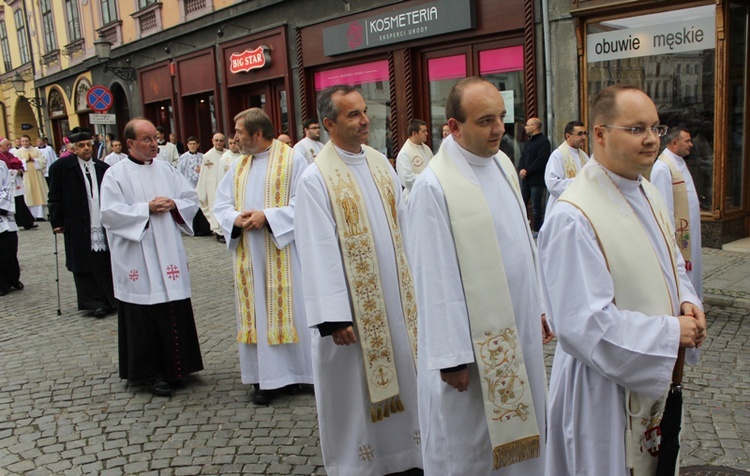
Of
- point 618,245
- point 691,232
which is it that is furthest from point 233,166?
point 691,232

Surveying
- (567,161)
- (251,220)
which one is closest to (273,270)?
(251,220)

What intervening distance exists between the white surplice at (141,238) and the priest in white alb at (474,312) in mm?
3019

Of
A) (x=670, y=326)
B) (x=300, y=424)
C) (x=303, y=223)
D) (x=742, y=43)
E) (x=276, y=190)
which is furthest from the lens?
(x=742, y=43)

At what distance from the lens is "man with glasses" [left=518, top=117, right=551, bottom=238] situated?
10391 mm

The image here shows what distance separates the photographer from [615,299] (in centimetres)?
228

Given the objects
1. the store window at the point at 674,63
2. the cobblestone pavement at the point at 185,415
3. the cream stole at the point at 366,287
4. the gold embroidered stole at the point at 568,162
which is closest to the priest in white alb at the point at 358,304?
the cream stole at the point at 366,287

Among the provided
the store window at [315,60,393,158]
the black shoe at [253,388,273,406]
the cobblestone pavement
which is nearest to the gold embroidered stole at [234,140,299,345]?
the black shoe at [253,388,273,406]

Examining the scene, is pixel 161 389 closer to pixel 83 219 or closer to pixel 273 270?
pixel 273 270

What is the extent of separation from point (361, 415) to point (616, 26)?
8.08 m

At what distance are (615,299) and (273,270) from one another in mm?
3148

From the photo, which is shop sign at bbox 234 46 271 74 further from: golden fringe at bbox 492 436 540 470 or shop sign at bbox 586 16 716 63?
golden fringe at bbox 492 436 540 470

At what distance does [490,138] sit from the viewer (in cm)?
285

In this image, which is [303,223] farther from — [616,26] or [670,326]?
[616,26]

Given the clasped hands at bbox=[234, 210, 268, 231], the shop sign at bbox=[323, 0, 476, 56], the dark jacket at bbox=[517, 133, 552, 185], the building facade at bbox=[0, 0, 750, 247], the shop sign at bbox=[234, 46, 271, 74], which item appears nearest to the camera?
the clasped hands at bbox=[234, 210, 268, 231]
